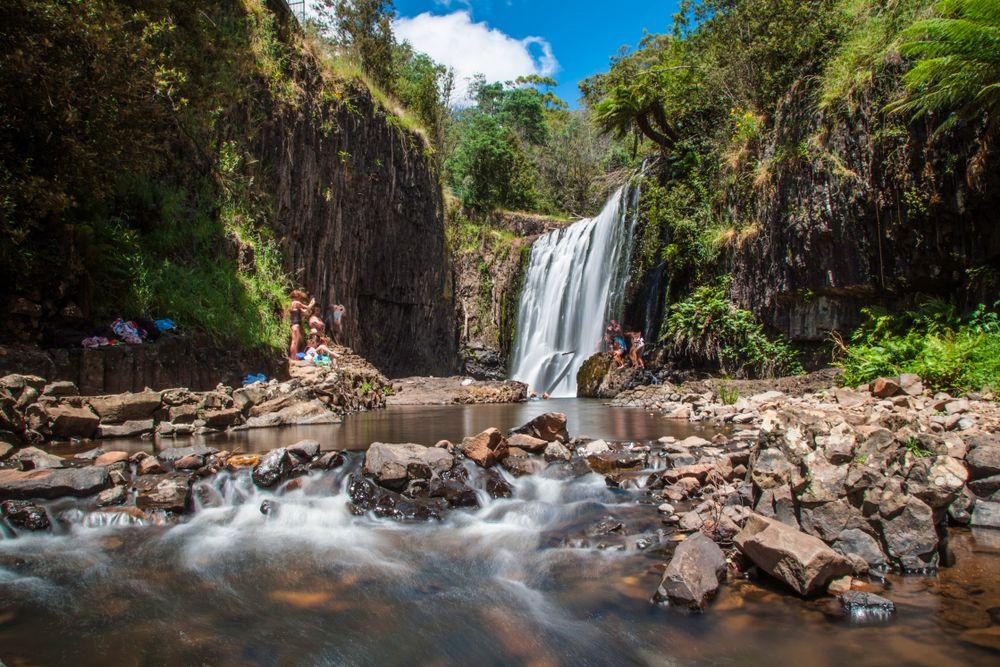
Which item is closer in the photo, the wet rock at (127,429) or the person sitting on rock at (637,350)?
the wet rock at (127,429)

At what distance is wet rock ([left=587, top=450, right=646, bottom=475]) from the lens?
18.8 ft

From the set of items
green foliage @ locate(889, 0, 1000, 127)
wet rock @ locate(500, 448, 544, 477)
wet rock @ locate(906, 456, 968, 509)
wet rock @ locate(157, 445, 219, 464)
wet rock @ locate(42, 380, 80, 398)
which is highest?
green foliage @ locate(889, 0, 1000, 127)

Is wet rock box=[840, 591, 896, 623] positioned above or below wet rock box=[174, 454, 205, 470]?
below

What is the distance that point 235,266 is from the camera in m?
11.9

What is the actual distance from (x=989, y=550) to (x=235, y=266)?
12199 mm

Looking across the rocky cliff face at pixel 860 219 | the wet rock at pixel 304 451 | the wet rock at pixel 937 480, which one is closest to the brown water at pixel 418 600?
the wet rock at pixel 937 480

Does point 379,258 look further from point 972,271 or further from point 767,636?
point 767,636

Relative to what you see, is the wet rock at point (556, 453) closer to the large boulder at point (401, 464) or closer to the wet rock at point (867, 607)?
the large boulder at point (401, 464)

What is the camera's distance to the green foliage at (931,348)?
7.27 metres

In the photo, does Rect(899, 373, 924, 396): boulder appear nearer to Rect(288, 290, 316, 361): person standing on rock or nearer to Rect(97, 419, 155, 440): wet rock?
Rect(97, 419, 155, 440): wet rock

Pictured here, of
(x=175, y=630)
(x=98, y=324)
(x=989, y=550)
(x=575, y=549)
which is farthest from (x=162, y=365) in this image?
(x=989, y=550)

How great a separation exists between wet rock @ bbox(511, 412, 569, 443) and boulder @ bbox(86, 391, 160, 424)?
494cm

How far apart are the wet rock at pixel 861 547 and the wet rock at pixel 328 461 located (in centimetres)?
406

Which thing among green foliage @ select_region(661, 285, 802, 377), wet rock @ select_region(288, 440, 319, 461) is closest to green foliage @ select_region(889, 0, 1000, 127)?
green foliage @ select_region(661, 285, 802, 377)
